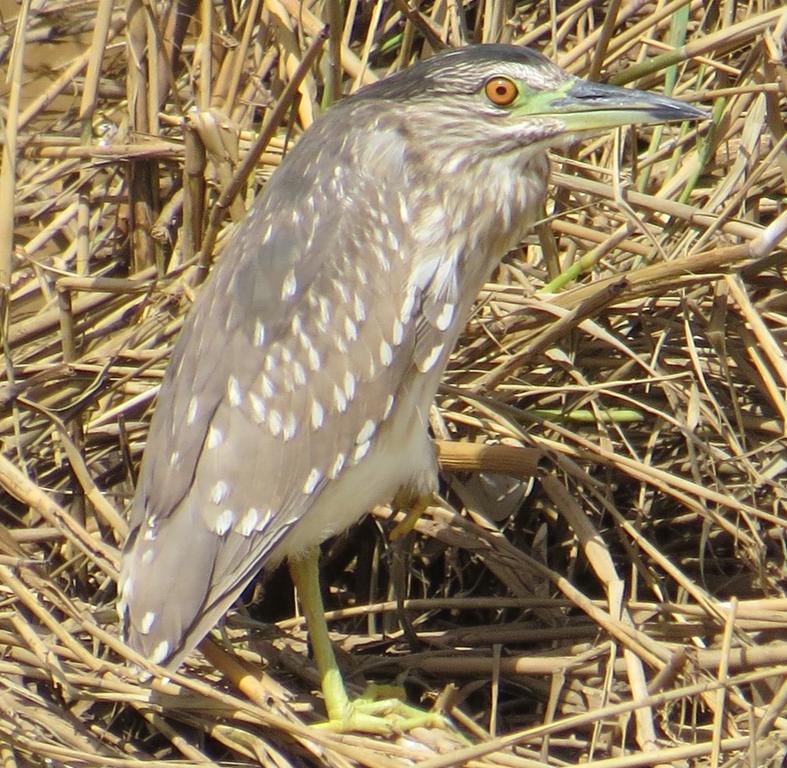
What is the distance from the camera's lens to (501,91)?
3.13 metres

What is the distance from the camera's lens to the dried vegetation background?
301 centimetres

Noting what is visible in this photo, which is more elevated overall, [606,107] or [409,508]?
[606,107]

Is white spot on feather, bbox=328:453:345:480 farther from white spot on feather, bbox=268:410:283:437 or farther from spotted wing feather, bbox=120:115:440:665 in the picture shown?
white spot on feather, bbox=268:410:283:437

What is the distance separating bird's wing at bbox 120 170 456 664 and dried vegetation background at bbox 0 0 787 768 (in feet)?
0.77

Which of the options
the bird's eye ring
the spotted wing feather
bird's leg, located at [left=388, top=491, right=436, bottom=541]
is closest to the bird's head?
the bird's eye ring

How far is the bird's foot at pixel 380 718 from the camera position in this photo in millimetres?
3051

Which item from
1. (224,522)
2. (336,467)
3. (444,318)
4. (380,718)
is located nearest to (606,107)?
(444,318)

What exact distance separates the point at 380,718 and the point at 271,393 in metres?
0.73

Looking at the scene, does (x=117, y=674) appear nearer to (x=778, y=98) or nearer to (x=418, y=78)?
(x=418, y=78)

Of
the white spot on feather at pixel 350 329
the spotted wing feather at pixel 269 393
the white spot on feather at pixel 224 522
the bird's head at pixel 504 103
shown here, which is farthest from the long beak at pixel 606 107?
the white spot on feather at pixel 224 522

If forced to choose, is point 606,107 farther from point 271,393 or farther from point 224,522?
point 224,522

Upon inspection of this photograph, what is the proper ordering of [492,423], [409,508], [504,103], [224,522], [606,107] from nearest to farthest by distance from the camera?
[224,522] < [606,107] < [504,103] < [409,508] < [492,423]

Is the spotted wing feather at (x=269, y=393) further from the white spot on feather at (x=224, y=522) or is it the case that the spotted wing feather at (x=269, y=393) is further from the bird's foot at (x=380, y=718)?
the bird's foot at (x=380, y=718)

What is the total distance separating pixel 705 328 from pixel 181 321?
1.25 metres
